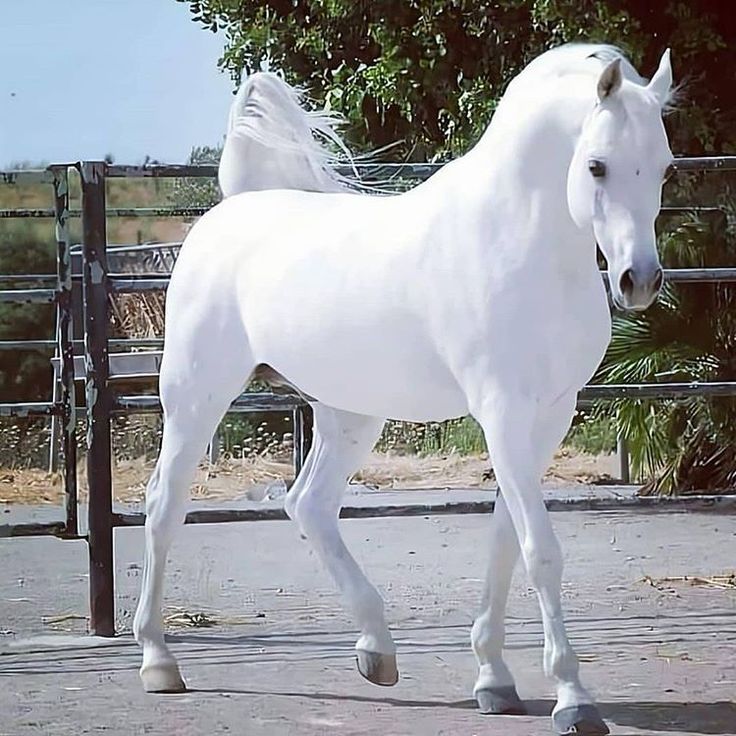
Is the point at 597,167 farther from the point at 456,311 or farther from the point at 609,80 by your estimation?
the point at 456,311

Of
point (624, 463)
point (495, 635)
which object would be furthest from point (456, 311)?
point (624, 463)

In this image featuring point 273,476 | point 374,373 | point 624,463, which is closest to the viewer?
point 374,373

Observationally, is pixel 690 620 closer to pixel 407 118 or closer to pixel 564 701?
pixel 564 701

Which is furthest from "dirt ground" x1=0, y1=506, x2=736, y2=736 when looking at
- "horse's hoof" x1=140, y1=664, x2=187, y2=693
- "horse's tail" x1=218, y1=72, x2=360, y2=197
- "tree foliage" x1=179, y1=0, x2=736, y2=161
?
"tree foliage" x1=179, y1=0, x2=736, y2=161

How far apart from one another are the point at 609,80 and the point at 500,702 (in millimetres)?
1400

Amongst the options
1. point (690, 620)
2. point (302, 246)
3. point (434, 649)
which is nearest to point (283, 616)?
point (434, 649)

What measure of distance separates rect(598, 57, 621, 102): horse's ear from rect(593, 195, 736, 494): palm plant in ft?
11.2

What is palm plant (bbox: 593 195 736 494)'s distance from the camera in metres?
6.27

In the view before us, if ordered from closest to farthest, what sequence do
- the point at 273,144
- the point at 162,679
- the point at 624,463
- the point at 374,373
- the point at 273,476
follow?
the point at 374,373 < the point at 162,679 < the point at 273,144 < the point at 273,476 < the point at 624,463

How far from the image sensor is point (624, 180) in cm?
272

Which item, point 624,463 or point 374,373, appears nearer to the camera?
point 374,373

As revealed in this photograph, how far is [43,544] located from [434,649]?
253 centimetres

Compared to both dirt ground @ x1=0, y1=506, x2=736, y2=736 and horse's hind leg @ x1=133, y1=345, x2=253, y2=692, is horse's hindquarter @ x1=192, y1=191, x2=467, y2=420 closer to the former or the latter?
horse's hind leg @ x1=133, y1=345, x2=253, y2=692

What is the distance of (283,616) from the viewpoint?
4.63m
